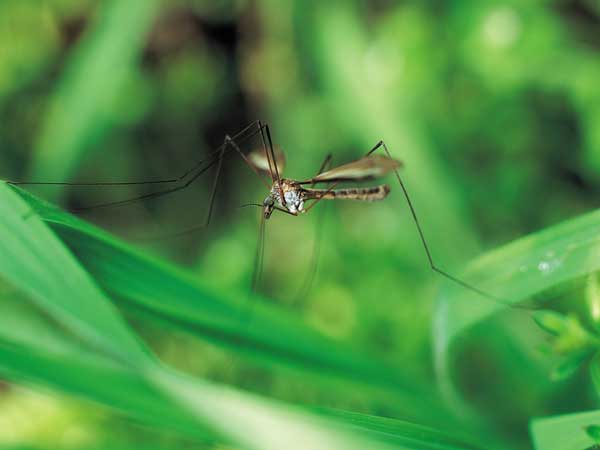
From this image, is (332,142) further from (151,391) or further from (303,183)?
(151,391)

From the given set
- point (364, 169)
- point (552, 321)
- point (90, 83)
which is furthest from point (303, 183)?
point (90, 83)

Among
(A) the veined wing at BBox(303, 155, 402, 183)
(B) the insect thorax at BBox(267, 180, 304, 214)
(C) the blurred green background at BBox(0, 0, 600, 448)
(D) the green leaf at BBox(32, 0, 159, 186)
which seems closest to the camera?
(A) the veined wing at BBox(303, 155, 402, 183)

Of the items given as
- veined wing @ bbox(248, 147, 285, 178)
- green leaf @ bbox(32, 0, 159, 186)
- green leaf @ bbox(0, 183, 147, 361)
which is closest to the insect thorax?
veined wing @ bbox(248, 147, 285, 178)

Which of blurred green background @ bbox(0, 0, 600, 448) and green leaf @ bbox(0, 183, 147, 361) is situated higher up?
blurred green background @ bbox(0, 0, 600, 448)

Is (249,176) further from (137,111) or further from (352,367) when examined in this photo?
(352,367)

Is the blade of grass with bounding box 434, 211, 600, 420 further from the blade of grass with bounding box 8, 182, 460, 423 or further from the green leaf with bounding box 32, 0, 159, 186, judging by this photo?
the green leaf with bounding box 32, 0, 159, 186
